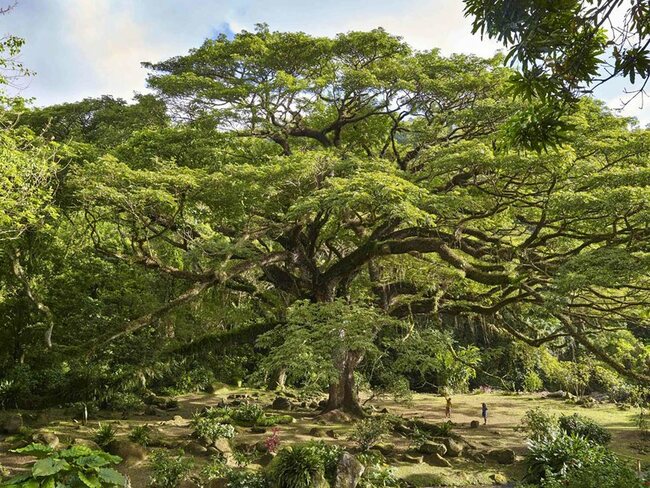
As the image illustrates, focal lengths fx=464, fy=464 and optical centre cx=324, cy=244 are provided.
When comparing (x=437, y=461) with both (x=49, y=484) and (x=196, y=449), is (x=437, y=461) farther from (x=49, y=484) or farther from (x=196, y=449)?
(x=49, y=484)

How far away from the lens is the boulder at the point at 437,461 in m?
10.3

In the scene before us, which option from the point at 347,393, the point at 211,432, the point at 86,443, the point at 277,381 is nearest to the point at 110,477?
the point at 211,432

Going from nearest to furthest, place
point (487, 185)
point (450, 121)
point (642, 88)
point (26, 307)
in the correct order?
point (642, 88)
point (487, 185)
point (450, 121)
point (26, 307)

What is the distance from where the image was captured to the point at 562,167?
8.75 m

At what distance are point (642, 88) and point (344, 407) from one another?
476 inches

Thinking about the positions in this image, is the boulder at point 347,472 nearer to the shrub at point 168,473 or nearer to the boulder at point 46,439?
the shrub at point 168,473

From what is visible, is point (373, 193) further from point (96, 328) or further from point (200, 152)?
point (96, 328)

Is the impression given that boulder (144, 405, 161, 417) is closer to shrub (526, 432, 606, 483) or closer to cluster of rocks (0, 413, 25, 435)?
cluster of rocks (0, 413, 25, 435)

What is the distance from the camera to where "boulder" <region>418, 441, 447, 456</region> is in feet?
35.3

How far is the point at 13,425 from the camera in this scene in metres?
10.9

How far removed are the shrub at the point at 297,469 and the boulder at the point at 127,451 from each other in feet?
10.8

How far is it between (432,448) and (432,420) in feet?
18.9

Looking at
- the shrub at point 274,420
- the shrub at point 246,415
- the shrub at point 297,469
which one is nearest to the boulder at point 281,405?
the shrub at point 274,420

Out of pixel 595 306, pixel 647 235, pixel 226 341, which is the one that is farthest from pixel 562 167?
pixel 226 341
